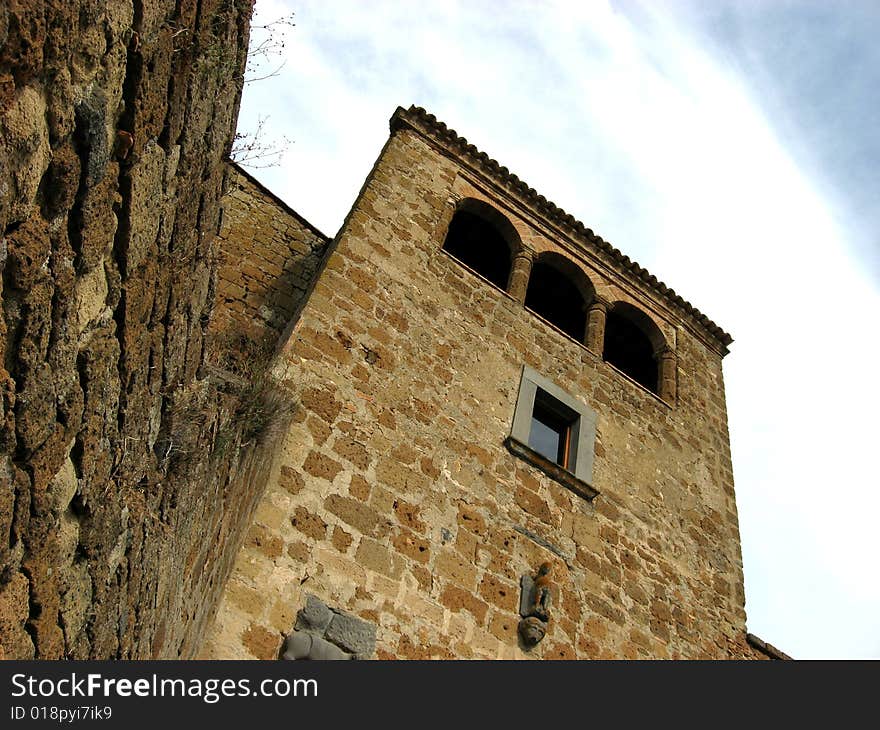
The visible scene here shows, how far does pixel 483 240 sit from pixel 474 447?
13.5ft

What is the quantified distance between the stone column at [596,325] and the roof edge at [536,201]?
0.98 meters

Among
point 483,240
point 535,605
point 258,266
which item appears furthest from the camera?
point 483,240

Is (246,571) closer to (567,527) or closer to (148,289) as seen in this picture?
(148,289)

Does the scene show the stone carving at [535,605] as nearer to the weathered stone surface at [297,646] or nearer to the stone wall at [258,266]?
the weathered stone surface at [297,646]

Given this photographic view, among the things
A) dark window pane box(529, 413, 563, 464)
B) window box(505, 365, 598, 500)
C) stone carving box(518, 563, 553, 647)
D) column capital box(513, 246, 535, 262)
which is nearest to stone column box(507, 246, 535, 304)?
column capital box(513, 246, 535, 262)

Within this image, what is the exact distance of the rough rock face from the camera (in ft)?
7.19

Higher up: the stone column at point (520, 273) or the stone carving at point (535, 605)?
the stone column at point (520, 273)

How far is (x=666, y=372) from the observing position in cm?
1005

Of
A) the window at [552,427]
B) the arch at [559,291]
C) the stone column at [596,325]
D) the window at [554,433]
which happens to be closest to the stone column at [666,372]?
the stone column at [596,325]

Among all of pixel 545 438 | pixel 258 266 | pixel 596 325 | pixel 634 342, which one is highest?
pixel 634 342

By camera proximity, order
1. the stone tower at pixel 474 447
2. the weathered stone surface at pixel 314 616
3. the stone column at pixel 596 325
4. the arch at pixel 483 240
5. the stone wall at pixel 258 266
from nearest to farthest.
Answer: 1. the weathered stone surface at pixel 314 616
2. the stone tower at pixel 474 447
3. the stone wall at pixel 258 266
4. the stone column at pixel 596 325
5. the arch at pixel 483 240

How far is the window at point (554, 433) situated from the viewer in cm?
724

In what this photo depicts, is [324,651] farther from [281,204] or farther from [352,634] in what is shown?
[281,204]

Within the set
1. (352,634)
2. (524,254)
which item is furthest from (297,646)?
A: (524,254)
